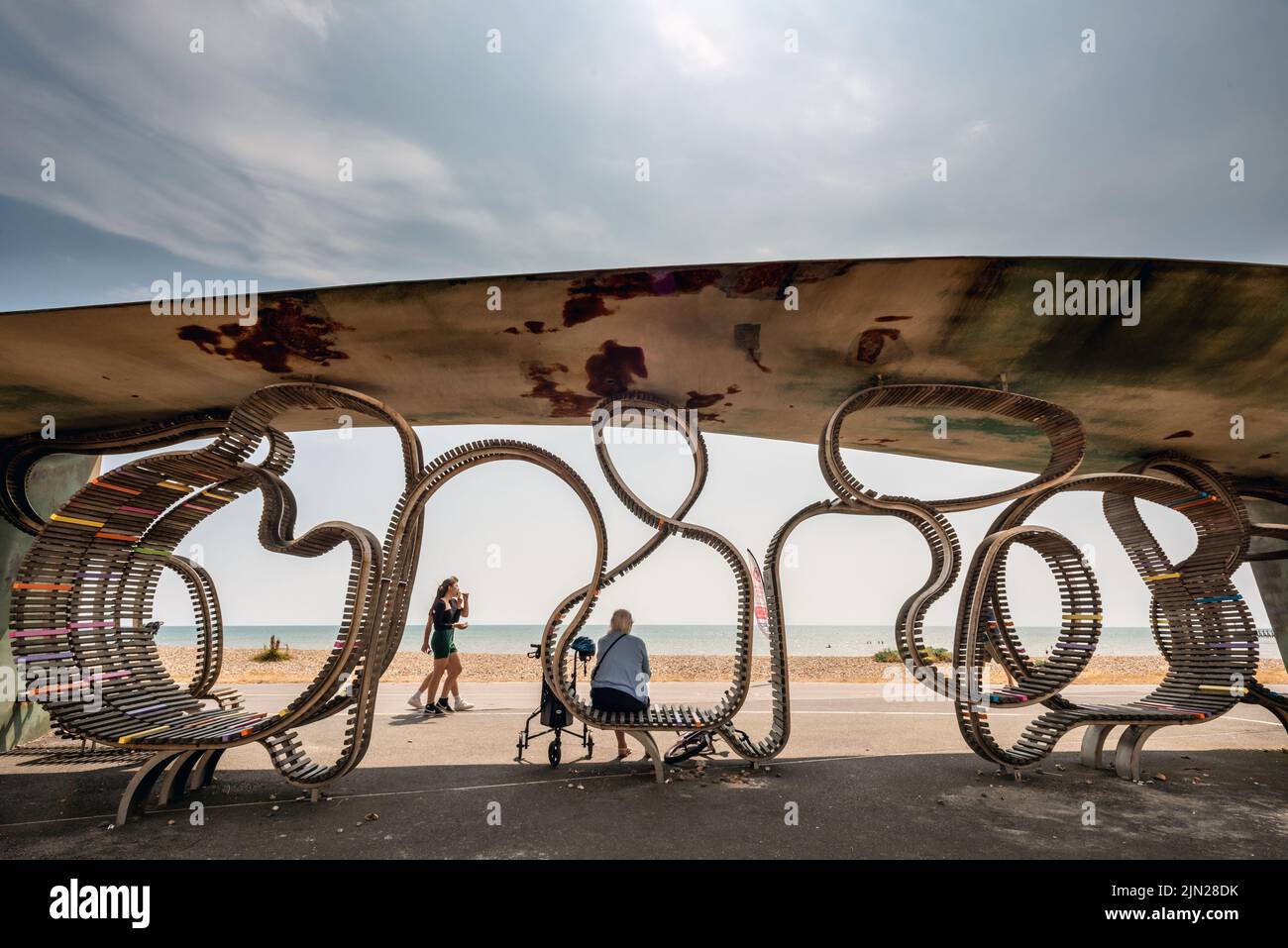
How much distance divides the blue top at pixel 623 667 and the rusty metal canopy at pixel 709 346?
3077 millimetres

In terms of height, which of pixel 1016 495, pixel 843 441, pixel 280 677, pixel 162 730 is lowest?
pixel 280 677

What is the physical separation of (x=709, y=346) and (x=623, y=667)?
373 centimetres

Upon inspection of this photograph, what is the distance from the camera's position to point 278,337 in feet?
19.8

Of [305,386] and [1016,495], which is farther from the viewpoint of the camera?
[1016,495]

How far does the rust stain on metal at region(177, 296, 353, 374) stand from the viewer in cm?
563

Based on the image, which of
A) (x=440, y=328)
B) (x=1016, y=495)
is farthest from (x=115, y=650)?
(x=1016, y=495)

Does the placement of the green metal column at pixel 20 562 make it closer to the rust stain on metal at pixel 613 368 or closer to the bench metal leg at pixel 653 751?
the rust stain on metal at pixel 613 368

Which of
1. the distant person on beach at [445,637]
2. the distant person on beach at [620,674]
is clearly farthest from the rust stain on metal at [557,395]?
the distant person on beach at [445,637]

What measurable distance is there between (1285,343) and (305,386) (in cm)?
1014

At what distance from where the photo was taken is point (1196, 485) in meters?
9.63

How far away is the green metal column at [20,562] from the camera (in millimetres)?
8352

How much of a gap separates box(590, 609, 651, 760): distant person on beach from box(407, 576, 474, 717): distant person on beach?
11.4 ft
